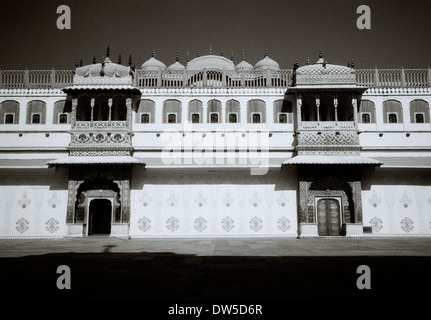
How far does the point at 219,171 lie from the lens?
2309cm

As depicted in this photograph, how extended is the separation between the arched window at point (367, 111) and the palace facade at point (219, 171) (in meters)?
0.09

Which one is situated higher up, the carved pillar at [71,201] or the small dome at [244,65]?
the small dome at [244,65]

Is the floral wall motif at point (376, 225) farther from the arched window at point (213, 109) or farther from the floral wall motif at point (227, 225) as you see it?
the arched window at point (213, 109)

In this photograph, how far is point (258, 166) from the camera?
2295 centimetres

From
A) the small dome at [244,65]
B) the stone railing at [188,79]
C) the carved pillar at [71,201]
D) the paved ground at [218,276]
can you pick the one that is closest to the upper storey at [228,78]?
the stone railing at [188,79]

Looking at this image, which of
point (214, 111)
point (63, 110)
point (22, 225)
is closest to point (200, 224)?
point (214, 111)

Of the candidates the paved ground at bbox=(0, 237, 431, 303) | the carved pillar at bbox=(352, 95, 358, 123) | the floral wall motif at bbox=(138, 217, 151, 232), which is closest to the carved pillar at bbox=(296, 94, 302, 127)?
the carved pillar at bbox=(352, 95, 358, 123)

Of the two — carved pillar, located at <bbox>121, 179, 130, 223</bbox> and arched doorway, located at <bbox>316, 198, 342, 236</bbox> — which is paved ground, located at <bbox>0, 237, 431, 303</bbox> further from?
arched doorway, located at <bbox>316, 198, 342, 236</bbox>

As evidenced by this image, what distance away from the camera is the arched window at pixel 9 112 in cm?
2444

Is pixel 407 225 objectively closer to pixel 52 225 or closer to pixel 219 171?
pixel 219 171
